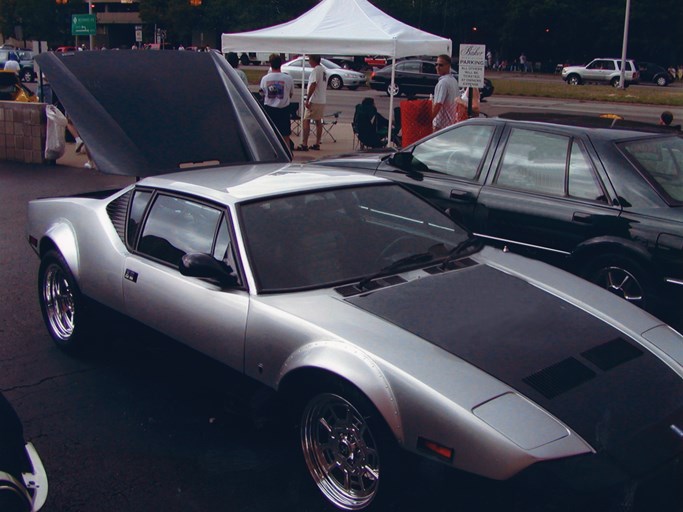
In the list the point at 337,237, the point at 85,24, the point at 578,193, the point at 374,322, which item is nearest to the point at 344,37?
the point at 578,193

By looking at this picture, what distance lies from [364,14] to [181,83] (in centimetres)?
822

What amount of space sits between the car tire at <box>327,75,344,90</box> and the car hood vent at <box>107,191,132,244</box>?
3132 centimetres

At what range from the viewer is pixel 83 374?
538 centimetres

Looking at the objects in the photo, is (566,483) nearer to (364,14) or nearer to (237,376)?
(237,376)

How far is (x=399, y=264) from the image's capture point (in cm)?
439

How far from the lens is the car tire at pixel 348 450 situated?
3371mm

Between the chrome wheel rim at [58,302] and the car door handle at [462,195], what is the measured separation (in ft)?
10.6

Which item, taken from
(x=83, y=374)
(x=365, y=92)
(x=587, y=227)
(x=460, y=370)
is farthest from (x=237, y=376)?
(x=365, y=92)

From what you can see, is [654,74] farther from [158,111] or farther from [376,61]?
[158,111]

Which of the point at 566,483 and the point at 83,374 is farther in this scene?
the point at 83,374

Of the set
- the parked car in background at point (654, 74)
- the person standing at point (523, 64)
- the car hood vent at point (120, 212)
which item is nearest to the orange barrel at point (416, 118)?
the car hood vent at point (120, 212)

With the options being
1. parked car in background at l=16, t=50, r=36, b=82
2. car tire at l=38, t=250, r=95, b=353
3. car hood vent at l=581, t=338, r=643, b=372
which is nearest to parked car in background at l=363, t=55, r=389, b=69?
parked car in background at l=16, t=50, r=36, b=82

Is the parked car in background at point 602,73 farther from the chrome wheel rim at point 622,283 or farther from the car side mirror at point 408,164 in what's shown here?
the chrome wheel rim at point 622,283

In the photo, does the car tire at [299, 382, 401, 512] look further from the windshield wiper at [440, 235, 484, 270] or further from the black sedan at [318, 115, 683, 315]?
the black sedan at [318, 115, 683, 315]
